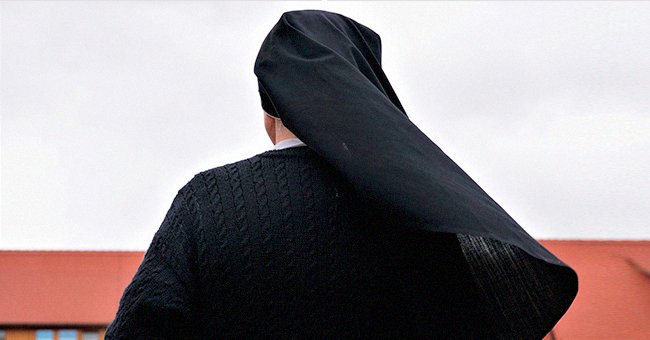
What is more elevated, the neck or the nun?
the neck

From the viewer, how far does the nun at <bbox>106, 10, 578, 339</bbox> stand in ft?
4.42

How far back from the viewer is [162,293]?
1337mm

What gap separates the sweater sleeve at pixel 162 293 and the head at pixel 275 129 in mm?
182

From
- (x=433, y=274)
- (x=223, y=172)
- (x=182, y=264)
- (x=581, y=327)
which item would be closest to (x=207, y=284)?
(x=182, y=264)

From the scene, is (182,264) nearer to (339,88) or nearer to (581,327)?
(339,88)

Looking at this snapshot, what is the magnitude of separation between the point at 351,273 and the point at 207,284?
194 mm

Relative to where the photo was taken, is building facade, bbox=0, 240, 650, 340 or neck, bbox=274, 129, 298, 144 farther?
building facade, bbox=0, 240, 650, 340

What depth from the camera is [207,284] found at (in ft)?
4.50

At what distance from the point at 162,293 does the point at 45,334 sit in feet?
19.0

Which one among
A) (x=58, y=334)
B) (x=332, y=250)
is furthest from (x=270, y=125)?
(x=58, y=334)

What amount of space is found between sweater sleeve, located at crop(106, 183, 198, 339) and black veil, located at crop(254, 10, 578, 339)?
219 mm

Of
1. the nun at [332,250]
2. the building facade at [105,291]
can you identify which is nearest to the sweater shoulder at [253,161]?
the nun at [332,250]

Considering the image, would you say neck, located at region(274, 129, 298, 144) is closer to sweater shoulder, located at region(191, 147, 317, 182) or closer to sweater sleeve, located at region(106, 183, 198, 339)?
sweater shoulder, located at region(191, 147, 317, 182)

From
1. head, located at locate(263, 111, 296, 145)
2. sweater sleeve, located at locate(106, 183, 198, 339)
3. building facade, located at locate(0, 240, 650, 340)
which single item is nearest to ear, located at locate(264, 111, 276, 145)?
head, located at locate(263, 111, 296, 145)
